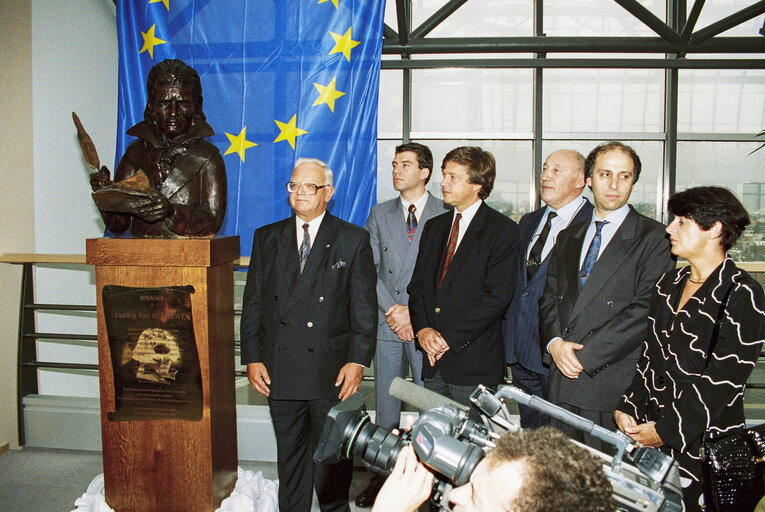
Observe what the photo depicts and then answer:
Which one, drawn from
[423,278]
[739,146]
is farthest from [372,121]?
[739,146]

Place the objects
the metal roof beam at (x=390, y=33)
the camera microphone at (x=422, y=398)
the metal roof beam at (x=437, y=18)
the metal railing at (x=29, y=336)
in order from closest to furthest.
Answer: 1. the camera microphone at (x=422, y=398)
2. the metal railing at (x=29, y=336)
3. the metal roof beam at (x=437, y=18)
4. the metal roof beam at (x=390, y=33)

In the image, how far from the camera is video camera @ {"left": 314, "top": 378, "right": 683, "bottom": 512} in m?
0.81

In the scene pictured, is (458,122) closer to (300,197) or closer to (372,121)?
(372,121)

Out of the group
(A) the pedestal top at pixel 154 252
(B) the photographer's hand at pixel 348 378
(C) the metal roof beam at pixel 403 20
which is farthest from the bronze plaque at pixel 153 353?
(C) the metal roof beam at pixel 403 20

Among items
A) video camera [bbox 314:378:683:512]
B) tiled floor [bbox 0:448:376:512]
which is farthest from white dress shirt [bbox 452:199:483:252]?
A: tiled floor [bbox 0:448:376:512]

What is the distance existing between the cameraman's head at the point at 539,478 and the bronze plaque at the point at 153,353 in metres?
1.52

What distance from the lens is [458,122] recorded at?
6145 millimetres

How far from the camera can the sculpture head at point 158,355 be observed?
2.01 metres

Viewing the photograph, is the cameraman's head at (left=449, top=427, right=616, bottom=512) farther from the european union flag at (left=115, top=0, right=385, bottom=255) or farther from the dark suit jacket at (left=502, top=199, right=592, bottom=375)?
the european union flag at (left=115, top=0, right=385, bottom=255)

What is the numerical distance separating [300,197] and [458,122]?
4.46 meters

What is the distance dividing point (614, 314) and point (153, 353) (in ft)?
5.74

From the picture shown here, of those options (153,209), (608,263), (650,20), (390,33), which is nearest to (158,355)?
(153,209)

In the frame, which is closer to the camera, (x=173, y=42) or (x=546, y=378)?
(x=546, y=378)

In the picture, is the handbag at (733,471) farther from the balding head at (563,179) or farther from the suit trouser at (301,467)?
the suit trouser at (301,467)
